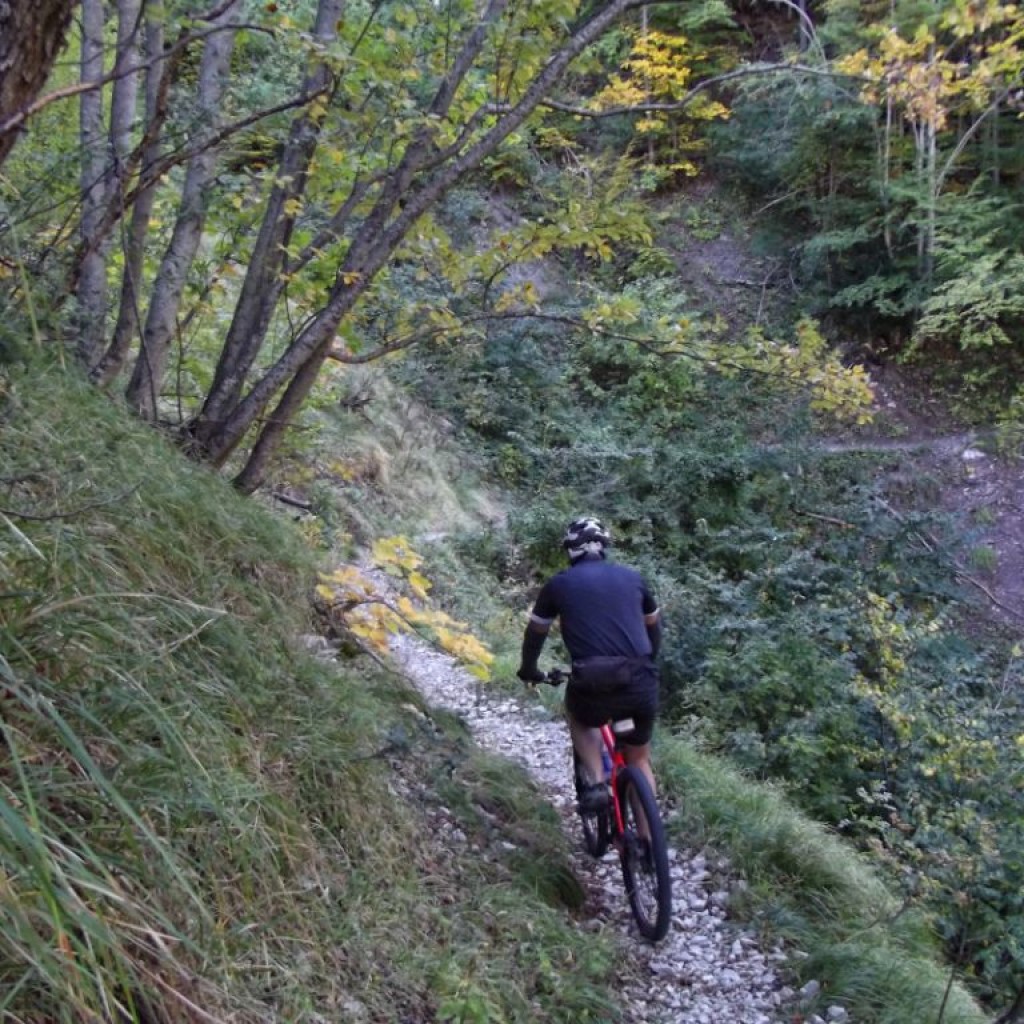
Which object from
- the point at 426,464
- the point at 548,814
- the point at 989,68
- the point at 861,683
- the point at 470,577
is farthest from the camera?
the point at 426,464

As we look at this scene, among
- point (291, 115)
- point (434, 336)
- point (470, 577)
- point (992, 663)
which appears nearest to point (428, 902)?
point (434, 336)

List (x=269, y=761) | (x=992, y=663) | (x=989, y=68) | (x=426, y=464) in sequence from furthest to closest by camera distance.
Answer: (x=426, y=464) → (x=992, y=663) → (x=989, y=68) → (x=269, y=761)

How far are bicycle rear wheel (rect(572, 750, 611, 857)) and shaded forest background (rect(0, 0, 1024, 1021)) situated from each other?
65.2 inches

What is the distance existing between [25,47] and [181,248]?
11.6 feet

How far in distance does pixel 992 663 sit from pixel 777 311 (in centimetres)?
1127

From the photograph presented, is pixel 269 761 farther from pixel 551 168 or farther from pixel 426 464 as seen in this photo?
pixel 426 464

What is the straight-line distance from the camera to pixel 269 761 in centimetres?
325

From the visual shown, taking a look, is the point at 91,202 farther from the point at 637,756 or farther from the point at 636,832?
the point at 636,832

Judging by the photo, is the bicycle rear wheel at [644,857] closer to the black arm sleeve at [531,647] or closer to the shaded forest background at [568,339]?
the black arm sleeve at [531,647]

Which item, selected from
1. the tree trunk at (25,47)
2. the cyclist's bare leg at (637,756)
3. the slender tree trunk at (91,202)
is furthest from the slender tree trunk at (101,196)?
the cyclist's bare leg at (637,756)

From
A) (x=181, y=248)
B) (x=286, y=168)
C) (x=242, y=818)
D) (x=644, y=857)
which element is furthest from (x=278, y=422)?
(x=644, y=857)

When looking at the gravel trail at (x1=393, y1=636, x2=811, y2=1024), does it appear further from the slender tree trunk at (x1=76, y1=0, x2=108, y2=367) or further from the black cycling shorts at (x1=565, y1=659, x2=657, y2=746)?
the slender tree trunk at (x1=76, y1=0, x2=108, y2=367)

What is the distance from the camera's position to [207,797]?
2.49 meters

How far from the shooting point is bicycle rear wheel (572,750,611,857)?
465 centimetres
